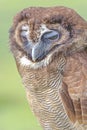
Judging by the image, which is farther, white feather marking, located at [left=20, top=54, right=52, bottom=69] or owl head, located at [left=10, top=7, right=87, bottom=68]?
white feather marking, located at [left=20, top=54, right=52, bottom=69]

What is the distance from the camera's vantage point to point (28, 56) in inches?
329

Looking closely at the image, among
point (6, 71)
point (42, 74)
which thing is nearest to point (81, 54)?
point (42, 74)

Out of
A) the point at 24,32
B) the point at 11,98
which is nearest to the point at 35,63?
the point at 24,32

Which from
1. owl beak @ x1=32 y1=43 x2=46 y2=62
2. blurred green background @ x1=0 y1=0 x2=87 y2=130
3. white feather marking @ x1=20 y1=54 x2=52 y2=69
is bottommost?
blurred green background @ x1=0 y1=0 x2=87 y2=130

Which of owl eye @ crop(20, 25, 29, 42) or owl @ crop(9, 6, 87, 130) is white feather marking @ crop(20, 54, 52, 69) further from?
owl eye @ crop(20, 25, 29, 42)

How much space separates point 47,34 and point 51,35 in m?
0.04

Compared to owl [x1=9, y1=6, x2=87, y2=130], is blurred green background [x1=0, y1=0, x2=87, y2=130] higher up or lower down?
lower down

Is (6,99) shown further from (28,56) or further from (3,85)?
(28,56)

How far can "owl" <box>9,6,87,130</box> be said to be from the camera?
8211 millimetres

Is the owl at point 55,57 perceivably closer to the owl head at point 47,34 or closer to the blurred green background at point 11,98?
the owl head at point 47,34

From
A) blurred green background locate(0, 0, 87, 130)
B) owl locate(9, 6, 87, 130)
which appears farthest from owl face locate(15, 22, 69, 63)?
blurred green background locate(0, 0, 87, 130)

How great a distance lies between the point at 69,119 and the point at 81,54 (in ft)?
1.97

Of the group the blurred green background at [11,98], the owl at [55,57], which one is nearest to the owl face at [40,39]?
the owl at [55,57]

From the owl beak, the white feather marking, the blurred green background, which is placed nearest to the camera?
the owl beak
